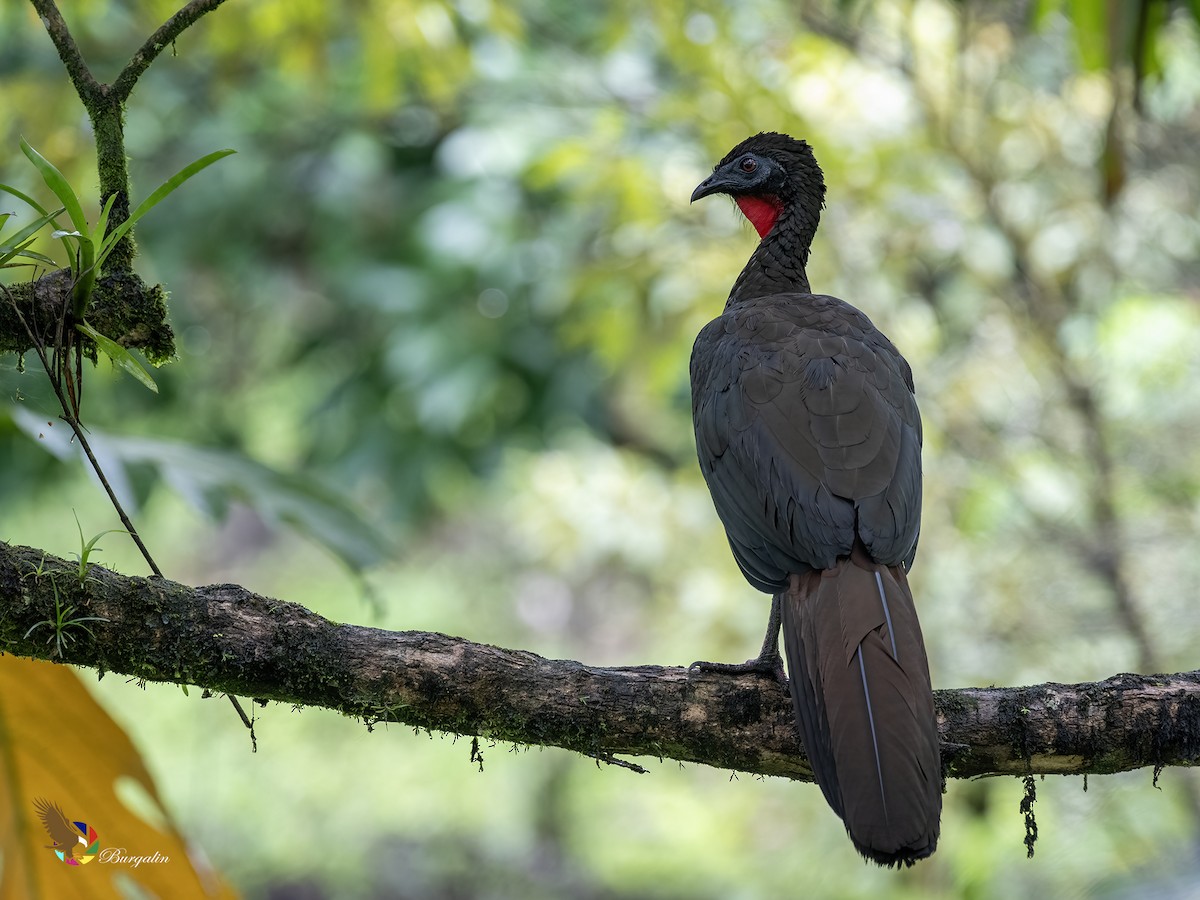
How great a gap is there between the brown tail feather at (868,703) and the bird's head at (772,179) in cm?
127

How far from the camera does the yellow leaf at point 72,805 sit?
195cm

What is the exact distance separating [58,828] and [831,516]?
1477mm

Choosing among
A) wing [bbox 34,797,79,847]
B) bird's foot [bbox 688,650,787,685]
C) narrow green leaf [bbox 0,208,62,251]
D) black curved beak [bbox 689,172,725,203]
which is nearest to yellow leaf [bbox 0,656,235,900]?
wing [bbox 34,797,79,847]

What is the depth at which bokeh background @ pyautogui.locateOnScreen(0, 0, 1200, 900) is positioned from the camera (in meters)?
4.41

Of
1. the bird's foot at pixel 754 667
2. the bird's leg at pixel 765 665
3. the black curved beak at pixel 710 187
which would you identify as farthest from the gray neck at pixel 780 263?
the bird's foot at pixel 754 667

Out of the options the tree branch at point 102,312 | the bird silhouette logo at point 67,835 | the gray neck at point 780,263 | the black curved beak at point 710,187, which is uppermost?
the black curved beak at point 710,187

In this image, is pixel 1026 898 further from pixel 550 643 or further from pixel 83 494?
pixel 83 494

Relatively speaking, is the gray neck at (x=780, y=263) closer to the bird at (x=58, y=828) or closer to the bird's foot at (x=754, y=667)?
the bird's foot at (x=754, y=667)

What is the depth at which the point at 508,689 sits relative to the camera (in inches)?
78.0

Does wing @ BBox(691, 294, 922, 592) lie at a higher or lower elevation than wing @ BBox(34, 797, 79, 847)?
higher

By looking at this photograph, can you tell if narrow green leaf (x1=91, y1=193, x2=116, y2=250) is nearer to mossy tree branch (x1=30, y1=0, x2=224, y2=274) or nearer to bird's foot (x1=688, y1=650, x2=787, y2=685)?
mossy tree branch (x1=30, y1=0, x2=224, y2=274)

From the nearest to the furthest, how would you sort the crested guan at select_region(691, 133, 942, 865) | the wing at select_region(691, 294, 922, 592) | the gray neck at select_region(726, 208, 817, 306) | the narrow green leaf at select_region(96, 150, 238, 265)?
1. the narrow green leaf at select_region(96, 150, 238, 265)
2. the crested guan at select_region(691, 133, 942, 865)
3. the wing at select_region(691, 294, 922, 592)
4. the gray neck at select_region(726, 208, 817, 306)

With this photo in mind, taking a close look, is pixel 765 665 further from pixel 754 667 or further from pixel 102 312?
pixel 102 312

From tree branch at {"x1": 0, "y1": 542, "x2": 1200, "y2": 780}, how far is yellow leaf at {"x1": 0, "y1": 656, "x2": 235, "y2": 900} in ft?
0.62
